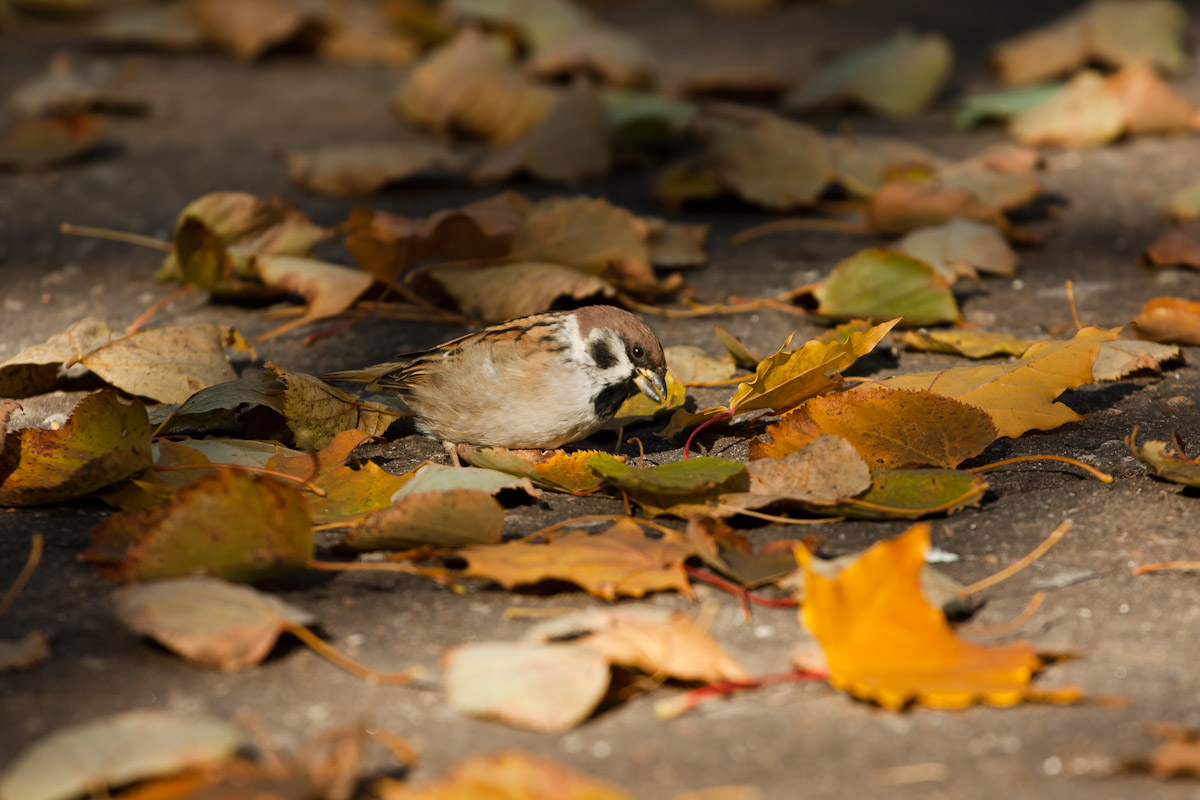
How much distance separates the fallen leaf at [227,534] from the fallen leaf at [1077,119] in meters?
4.46

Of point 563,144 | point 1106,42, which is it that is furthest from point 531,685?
point 1106,42

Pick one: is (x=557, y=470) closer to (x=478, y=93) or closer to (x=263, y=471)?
(x=263, y=471)

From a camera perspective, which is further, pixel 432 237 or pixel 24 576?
pixel 432 237

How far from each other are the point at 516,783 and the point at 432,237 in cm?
250

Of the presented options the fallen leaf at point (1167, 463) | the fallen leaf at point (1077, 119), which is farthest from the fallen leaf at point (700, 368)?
the fallen leaf at point (1077, 119)

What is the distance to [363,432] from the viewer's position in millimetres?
3021

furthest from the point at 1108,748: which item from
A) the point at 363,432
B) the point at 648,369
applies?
the point at 363,432

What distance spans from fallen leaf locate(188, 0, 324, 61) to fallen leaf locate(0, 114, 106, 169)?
1.57 meters

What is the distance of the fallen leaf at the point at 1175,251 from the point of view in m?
4.16

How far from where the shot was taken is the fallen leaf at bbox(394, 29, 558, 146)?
18.7 ft

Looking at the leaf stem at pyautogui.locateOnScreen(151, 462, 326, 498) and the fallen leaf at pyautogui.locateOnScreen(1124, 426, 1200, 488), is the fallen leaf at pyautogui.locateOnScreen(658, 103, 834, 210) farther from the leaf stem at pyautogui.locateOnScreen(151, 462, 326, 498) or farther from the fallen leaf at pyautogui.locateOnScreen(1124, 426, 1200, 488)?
the leaf stem at pyautogui.locateOnScreen(151, 462, 326, 498)

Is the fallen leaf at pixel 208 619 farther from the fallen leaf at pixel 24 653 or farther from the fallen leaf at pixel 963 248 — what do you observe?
the fallen leaf at pixel 963 248

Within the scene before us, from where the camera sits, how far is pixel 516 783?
1591 millimetres

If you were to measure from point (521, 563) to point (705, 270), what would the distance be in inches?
90.6
